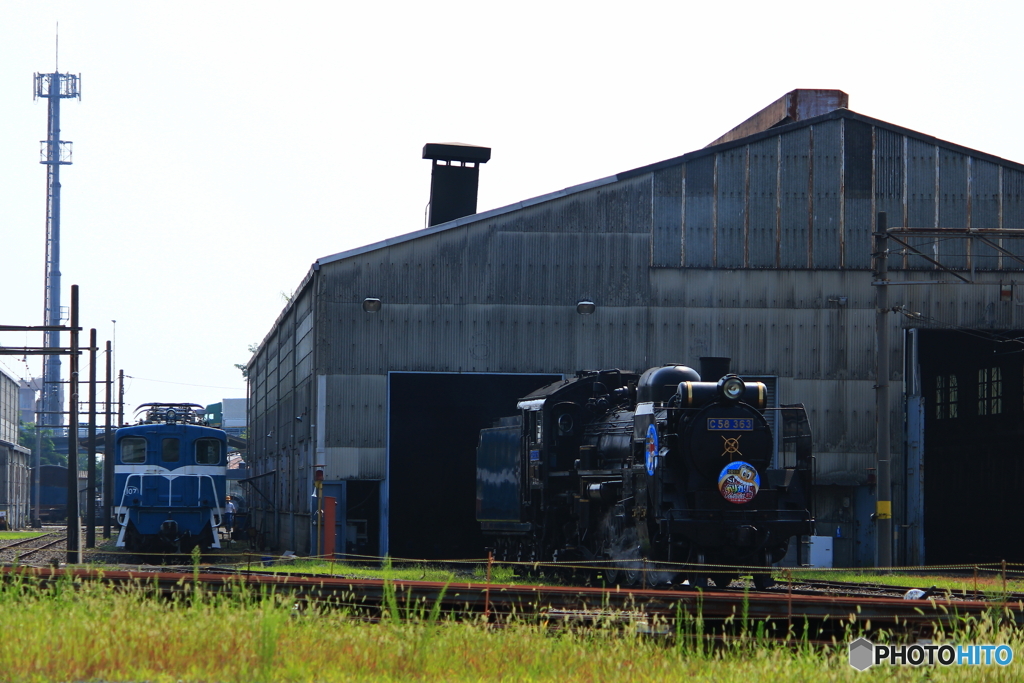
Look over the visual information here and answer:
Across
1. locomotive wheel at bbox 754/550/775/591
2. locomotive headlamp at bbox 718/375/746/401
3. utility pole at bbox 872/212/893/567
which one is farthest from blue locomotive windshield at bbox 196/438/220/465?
locomotive wheel at bbox 754/550/775/591

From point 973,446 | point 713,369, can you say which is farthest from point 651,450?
point 973,446

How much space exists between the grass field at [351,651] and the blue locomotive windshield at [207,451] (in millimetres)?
20488

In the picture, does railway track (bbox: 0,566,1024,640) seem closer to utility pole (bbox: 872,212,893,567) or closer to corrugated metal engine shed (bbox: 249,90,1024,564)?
utility pole (bbox: 872,212,893,567)

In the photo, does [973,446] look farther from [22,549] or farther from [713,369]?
[22,549]

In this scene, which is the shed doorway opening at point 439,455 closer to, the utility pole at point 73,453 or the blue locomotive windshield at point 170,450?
the blue locomotive windshield at point 170,450

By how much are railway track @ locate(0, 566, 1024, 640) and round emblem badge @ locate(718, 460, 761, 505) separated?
16.8 feet

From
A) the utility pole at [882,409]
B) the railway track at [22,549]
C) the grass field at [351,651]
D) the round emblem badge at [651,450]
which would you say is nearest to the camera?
the grass field at [351,651]

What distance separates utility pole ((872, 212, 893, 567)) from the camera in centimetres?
2361

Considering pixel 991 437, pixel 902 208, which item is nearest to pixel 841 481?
pixel 902 208

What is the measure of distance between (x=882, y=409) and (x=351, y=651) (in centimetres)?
1775

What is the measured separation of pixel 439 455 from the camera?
34844mm

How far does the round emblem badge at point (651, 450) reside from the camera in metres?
16.8

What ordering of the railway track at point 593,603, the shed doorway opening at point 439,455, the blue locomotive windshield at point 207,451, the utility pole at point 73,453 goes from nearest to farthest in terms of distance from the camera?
the railway track at point 593,603
the utility pole at point 73,453
the blue locomotive windshield at point 207,451
the shed doorway opening at point 439,455


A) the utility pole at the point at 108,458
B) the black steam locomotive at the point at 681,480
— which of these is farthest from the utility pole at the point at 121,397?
the black steam locomotive at the point at 681,480
